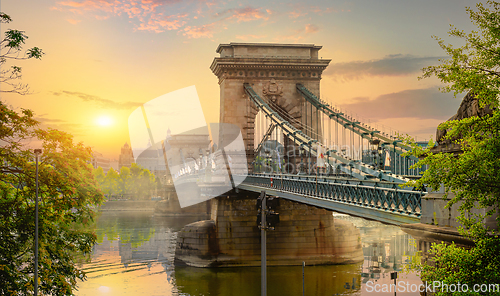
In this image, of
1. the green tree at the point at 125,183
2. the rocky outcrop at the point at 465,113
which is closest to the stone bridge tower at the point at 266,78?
the rocky outcrop at the point at 465,113

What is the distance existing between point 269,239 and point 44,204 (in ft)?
100

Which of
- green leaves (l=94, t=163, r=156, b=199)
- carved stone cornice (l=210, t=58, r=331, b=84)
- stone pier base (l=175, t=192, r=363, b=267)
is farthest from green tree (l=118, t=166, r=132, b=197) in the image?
stone pier base (l=175, t=192, r=363, b=267)

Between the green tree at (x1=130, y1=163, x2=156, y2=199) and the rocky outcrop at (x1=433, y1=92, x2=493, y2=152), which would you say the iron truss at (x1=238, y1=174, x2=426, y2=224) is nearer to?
the rocky outcrop at (x1=433, y1=92, x2=493, y2=152)

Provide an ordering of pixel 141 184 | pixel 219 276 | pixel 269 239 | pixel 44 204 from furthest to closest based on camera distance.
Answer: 1. pixel 141 184
2. pixel 269 239
3. pixel 219 276
4. pixel 44 204

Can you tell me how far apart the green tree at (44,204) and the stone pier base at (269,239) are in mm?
27971

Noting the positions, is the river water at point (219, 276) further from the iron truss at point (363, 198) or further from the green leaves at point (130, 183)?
the green leaves at point (130, 183)

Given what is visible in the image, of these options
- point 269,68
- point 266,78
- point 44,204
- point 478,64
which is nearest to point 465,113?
point 478,64

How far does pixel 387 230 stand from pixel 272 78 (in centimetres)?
3209

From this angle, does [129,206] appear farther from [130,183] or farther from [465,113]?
[465,113]

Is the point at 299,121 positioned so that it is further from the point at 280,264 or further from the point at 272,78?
the point at 280,264

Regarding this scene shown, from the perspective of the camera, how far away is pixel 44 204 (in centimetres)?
1599

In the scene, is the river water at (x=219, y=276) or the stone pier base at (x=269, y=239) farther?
the stone pier base at (x=269, y=239)

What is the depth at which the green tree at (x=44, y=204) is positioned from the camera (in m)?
15.3

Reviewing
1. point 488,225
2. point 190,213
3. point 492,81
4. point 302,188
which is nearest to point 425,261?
point 488,225
